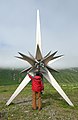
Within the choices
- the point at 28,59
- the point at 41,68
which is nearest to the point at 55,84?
the point at 41,68

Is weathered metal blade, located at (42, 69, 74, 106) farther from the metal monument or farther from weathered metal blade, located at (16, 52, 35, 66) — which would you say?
weathered metal blade, located at (16, 52, 35, 66)

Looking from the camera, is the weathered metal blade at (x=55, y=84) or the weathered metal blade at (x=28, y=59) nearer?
the weathered metal blade at (x=28, y=59)

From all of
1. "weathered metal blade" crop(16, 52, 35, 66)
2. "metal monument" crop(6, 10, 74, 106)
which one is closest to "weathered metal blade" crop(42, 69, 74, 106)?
"metal monument" crop(6, 10, 74, 106)

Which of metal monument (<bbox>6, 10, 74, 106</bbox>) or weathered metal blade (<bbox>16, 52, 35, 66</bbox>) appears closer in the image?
weathered metal blade (<bbox>16, 52, 35, 66</bbox>)

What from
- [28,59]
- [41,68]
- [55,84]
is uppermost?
[28,59]

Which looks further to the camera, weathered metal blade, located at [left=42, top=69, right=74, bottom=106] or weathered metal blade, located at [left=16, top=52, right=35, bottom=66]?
weathered metal blade, located at [left=42, top=69, right=74, bottom=106]

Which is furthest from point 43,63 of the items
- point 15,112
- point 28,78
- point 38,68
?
point 15,112

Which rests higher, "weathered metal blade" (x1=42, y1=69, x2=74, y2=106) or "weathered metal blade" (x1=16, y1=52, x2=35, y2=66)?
"weathered metal blade" (x1=16, y1=52, x2=35, y2=66)

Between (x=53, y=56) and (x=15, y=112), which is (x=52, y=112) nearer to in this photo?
(x=15, y=112)

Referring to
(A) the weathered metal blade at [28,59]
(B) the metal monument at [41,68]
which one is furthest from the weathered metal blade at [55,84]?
(A) the weathered metal blade at [28,59]

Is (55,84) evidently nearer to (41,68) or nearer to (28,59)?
(41,68)

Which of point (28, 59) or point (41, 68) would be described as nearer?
point (28, 59)

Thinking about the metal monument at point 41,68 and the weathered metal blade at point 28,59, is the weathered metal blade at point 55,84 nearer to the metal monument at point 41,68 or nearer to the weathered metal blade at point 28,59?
the metal monument at point 41,68

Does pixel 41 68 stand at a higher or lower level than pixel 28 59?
lower
